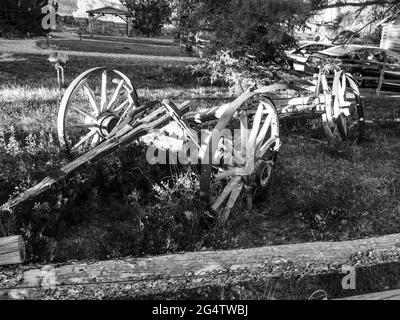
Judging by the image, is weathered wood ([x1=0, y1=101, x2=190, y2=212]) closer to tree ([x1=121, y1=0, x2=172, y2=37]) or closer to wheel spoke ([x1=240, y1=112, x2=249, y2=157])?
wheel spoke ([x1=240, y1=112, x2=249, y2=157])

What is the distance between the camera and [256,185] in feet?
15.7

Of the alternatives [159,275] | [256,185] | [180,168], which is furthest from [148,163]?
[159,275]

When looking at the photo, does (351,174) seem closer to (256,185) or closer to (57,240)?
(256,185)

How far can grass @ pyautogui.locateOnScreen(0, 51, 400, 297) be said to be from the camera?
156 inches

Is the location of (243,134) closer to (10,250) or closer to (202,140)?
(202,140)

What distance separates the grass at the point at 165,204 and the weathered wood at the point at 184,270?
836mm

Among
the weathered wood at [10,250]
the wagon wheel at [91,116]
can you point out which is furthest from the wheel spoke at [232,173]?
the weathered wood at [10,250]

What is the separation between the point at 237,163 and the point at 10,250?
271 centimetres

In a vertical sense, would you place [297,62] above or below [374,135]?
above

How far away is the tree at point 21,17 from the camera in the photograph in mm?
16812

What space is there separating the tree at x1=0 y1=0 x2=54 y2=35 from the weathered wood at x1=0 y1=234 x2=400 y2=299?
55.9 feet

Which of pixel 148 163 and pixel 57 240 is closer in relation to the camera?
pixel 57 240

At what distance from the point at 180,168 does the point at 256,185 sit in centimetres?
112

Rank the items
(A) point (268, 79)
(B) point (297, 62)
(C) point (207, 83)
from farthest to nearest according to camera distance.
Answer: (B) point (297, 62) → (C) point (207, 83) → (A) point (268, 79)
